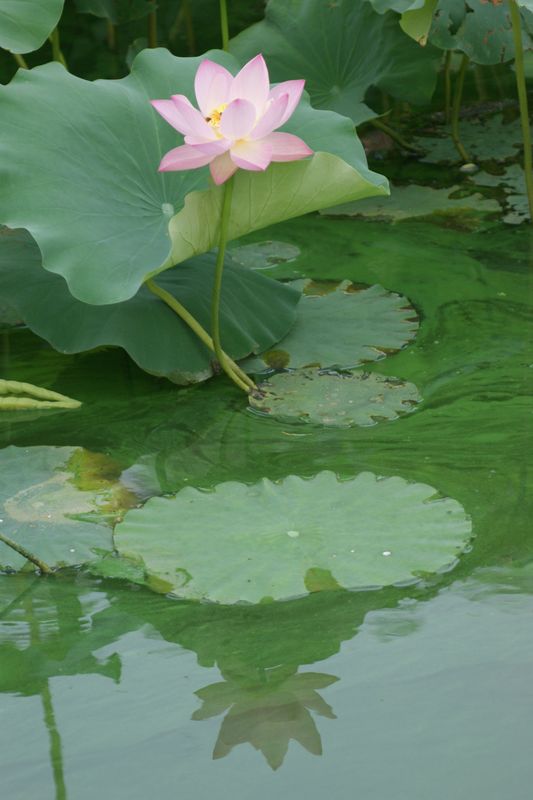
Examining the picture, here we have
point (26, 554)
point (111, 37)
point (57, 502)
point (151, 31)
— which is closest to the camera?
point (26, 554)

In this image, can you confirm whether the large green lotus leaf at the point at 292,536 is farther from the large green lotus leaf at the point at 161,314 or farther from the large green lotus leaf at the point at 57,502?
the large green lotus leaf at the point at 161,314

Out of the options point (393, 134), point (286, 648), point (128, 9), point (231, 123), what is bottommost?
point (286, 648)

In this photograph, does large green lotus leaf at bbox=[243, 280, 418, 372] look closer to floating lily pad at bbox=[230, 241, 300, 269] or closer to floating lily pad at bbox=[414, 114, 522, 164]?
floating lily pad at bbox=[230, 241, 300, 269]

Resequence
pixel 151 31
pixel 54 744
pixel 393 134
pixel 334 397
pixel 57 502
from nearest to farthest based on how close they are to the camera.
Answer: pixel 54 744
pixel 57 502
pixel 334 397
pixel 393 134
pixel 151 31

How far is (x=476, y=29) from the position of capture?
2.64m

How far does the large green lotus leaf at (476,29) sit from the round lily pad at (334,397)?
1147 mm

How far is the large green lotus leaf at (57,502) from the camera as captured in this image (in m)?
1.39

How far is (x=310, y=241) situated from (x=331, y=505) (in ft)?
4.11

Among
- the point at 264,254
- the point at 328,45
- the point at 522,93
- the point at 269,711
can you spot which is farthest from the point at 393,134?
the point at 269,711

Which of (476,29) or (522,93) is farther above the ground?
Answer: (476,29)

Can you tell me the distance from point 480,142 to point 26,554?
2.17 metres

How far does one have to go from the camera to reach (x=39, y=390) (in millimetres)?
1763

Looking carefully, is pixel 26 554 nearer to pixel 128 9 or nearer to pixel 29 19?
pixel 29 19

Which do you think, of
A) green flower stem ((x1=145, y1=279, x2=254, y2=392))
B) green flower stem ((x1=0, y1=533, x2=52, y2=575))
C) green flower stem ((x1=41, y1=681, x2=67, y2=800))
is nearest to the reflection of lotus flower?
green flower stem ((x1=41, y1=681, x2=67, y2=800))
